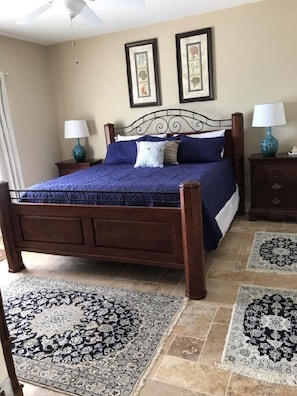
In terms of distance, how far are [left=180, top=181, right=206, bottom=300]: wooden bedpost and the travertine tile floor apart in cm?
12

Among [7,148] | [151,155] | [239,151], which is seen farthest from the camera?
[7,148]

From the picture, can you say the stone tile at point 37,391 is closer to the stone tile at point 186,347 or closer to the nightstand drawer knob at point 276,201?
the stone tile at point 186,347

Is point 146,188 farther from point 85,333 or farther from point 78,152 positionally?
point 78,152

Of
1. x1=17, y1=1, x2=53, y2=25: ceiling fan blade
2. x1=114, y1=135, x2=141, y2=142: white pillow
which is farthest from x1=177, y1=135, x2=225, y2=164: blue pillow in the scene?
x1=17, y1=1, x2=53, y2=25: ceiling fan blade

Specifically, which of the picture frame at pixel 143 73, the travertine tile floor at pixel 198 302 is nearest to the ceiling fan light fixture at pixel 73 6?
the picture frame at pixel 143 73

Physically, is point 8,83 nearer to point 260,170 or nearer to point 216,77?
point 216,77

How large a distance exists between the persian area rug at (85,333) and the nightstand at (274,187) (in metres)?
1.93

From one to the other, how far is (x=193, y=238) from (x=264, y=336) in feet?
2.43

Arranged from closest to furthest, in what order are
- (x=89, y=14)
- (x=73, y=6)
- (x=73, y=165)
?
1. (x=73, y=6)
2. (x=89, y=14)
3. (x=73, y=165)

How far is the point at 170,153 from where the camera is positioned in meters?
3.80

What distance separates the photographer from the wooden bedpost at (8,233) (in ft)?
9.76

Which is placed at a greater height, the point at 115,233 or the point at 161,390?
the point at 115,233

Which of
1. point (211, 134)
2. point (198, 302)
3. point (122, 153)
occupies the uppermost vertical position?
point (211, 134)

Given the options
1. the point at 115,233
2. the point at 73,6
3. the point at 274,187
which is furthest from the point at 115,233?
the point at 274,187
